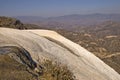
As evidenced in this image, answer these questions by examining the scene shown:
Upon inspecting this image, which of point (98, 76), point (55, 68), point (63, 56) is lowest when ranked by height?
point (98, 76)

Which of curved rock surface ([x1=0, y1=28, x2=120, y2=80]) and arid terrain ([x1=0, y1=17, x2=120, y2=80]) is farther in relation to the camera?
curved rock surface ([x1=0, y1=28, x2=120, y2=80])

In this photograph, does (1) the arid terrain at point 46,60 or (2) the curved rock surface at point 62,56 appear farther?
(2) the curved rock surface at point 62,56

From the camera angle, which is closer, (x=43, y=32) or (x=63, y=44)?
(x=63, y=44)

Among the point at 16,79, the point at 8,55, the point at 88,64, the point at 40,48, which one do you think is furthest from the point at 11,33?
the point at 16,79

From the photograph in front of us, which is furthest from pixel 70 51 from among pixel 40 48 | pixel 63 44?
pixel 40 48

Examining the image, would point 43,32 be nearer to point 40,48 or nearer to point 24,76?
point 40,48

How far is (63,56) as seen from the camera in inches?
910

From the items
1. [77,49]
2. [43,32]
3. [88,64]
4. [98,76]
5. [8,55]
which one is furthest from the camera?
[43,32]

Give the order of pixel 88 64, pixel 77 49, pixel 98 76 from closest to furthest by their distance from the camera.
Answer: pixel 98 76 < pixel 88 64 < pixel 77 49

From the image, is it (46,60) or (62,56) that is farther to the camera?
(62,56)

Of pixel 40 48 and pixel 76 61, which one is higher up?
pixel 40 48

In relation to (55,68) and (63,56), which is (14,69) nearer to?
(55,68)

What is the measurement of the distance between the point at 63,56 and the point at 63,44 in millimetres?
4475

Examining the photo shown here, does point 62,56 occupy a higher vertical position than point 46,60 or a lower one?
lower
